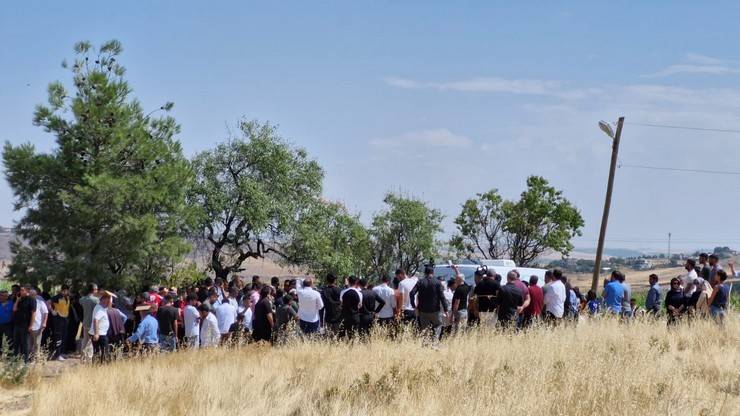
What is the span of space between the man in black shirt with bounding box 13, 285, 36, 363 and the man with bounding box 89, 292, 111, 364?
1692 mm

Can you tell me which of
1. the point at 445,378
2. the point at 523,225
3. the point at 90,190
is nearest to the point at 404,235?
the point at 523,225

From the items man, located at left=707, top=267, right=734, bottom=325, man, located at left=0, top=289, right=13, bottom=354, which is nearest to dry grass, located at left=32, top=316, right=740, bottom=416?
man, located at left=707, top=267, right=734, bottom=325

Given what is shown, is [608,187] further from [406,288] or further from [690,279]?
[406,288]

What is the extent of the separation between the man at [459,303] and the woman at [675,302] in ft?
13.6

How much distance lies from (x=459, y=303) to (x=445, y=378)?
5775 millimetres

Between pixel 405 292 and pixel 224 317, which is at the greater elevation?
pixel 405 292

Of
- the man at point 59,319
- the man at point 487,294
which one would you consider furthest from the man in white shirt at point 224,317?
the man at point 487,294

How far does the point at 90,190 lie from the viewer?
2464cm

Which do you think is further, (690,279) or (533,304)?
(690,279)

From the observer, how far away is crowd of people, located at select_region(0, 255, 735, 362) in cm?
1742

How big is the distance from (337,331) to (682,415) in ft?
29.6

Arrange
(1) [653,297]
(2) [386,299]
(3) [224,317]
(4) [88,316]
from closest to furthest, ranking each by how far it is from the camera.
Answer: (3) [224,317] → (4) [88,316] → (2) [386,299] → (1) [653,297]

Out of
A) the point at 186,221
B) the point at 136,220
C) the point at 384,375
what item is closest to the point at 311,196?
the point at 186,221

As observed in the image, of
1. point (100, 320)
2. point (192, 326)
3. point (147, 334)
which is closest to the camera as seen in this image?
point (147, 334)
